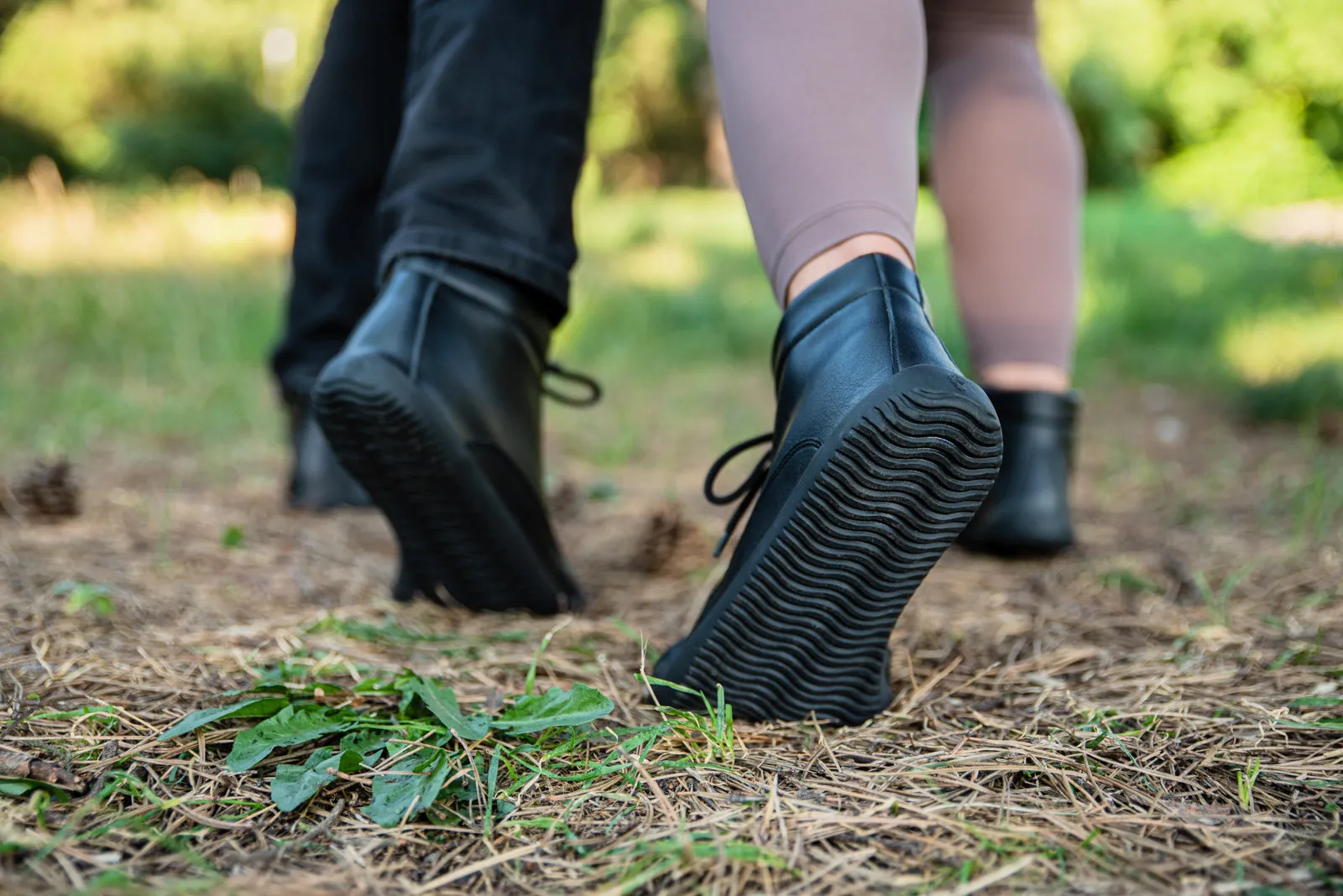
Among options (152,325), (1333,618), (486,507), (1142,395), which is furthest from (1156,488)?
(152,325)

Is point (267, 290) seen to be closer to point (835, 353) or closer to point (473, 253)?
point (473, 253)

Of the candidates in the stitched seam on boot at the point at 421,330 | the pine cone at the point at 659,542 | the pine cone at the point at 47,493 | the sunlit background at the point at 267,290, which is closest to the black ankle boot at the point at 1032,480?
the pine cone at the point at 659,542

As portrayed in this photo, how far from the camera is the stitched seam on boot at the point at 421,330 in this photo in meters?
0.98

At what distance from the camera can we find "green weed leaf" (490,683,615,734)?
0.75 metres

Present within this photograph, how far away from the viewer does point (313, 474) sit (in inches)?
67.5

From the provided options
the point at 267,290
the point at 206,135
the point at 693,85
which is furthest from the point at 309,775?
the point at 693,85

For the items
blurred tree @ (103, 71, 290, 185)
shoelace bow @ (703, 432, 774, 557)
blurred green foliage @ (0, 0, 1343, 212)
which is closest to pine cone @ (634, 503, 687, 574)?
shoelace bow @ (703, 432, 774, 557)

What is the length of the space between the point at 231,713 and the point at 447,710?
0.16m

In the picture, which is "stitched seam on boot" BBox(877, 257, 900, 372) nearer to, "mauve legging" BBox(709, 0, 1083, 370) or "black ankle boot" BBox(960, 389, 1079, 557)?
"mauve legging" BBox(709, 0, 1083, 370)

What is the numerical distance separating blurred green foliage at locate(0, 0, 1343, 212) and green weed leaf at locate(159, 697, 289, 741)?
12567 millimetres

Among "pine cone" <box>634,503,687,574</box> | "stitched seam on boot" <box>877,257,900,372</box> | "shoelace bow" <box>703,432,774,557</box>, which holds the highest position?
"stitched seam on boot" <box>877,257,900,372</box>

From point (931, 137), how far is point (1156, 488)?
90 cm

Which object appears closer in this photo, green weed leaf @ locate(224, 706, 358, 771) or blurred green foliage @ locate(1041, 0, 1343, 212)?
green weed leaf @ locate(224, 706, 358, 771)

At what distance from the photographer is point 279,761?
74cm
